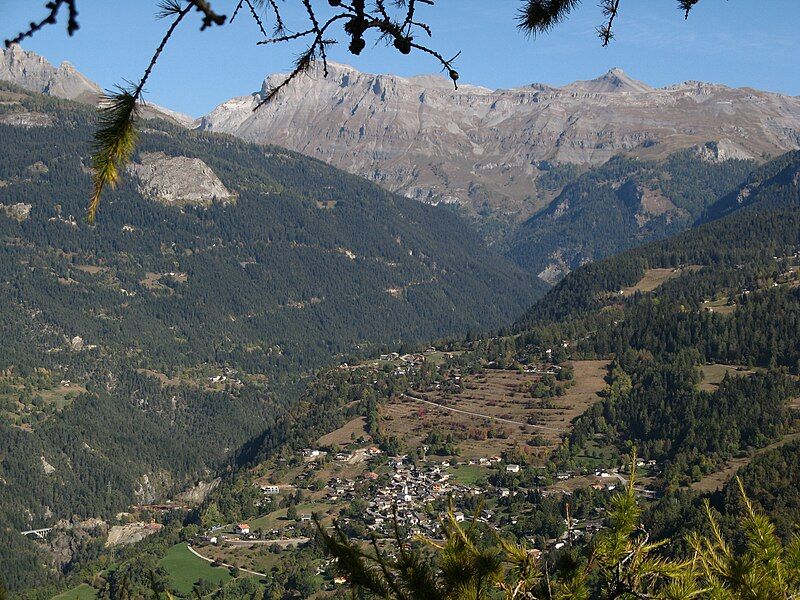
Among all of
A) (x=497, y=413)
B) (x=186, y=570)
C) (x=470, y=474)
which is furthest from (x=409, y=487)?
(x=497, y=413)

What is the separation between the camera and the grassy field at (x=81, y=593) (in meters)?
105

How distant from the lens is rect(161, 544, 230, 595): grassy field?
100475mm

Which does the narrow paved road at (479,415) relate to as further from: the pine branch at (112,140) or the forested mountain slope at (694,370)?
the pine branch at (112,140)

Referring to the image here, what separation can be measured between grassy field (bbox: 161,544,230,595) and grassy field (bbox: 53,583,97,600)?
7.32 metres

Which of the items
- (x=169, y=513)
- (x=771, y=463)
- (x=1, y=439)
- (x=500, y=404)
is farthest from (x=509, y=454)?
(x=1, y=439)

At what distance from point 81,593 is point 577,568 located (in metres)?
108

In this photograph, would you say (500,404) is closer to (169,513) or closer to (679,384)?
(679,384)

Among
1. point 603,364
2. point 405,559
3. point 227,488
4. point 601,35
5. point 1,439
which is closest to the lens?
point 405,559

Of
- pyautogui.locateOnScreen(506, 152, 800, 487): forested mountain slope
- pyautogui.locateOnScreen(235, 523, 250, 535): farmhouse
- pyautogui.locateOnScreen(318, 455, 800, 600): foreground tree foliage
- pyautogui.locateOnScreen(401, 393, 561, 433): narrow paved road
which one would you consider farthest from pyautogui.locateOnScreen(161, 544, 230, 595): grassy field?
pyautogui.locateOnScreen(318, 455, 800, 600): foreground tree foliage

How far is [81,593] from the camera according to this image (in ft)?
357

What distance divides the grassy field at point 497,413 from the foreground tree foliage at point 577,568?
12068cm

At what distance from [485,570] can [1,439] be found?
8099 inches

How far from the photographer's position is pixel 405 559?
9148 mm

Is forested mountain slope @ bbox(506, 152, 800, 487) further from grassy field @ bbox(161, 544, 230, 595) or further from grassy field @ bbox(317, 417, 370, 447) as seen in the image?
grassy field @ bbox(161, 544, 230, 595)
